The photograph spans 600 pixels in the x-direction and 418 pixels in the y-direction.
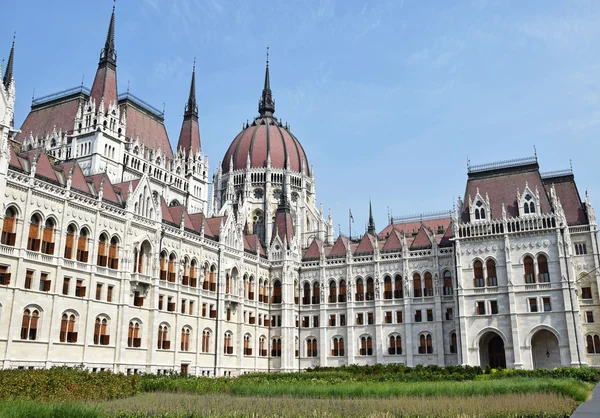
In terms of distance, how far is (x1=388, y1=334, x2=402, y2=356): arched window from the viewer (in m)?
63.8

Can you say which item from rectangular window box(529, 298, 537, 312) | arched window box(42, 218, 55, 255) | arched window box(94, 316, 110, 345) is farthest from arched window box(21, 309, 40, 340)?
rectangular window box(529, 298, 537, 312)

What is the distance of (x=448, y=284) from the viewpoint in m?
62.8

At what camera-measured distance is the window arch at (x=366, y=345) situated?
214 feet

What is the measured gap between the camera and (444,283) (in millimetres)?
62969

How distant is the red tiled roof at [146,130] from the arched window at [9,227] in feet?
89.5

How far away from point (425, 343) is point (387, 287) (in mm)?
7389

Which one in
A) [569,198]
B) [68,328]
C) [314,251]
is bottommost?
[68,328]

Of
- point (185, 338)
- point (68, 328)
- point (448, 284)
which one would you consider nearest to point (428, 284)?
point (448, 284)

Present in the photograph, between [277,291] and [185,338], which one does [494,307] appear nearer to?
[277,291]

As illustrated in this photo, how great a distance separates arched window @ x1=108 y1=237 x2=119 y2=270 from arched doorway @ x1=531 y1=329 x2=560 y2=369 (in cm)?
4001

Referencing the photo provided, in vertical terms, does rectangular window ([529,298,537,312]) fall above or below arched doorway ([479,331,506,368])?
above

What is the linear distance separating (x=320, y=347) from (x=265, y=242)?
19.4 meters

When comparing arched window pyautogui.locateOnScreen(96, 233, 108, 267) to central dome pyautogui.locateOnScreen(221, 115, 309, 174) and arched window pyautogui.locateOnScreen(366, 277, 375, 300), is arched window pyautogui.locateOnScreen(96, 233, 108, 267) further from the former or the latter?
central dome pyautogui.locateOnScreen(221, 115, 309, 174)

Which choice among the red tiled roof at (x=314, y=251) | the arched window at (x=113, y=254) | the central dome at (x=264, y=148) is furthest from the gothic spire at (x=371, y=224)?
the arched window at (x=113, y=254)
